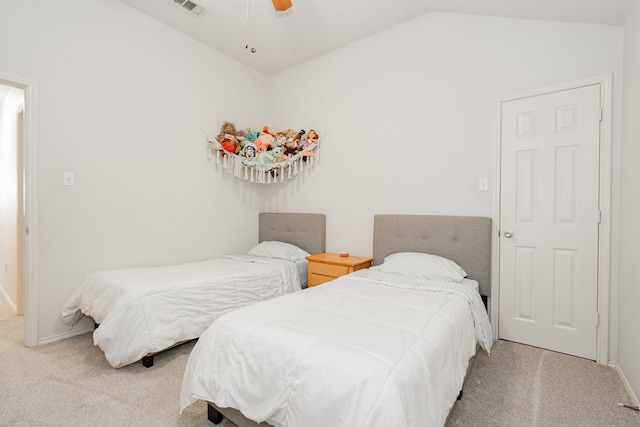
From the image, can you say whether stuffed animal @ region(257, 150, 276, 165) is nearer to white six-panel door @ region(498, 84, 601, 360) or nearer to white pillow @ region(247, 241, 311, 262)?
white pillow @ region(247, 241, 311, 262)

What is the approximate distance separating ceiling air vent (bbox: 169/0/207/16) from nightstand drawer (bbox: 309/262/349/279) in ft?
8.51

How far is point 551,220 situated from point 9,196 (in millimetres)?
5200

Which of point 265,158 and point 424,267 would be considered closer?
point 424,267

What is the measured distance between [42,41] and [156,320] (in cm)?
230

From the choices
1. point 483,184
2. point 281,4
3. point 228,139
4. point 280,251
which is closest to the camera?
point 281,4

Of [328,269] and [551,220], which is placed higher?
[551,220]

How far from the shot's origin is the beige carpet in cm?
157

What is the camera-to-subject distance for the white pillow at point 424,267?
234cm

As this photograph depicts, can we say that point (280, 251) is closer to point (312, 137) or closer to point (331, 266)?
point (331, 266)

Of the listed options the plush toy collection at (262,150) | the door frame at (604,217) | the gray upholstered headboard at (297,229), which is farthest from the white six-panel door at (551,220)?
the plush toy collection at (262,150)

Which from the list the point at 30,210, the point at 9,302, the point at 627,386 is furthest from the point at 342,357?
the point at 9,302

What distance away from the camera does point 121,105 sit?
2.79m

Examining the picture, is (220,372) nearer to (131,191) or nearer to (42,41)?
(131,191)

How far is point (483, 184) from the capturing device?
257cm
